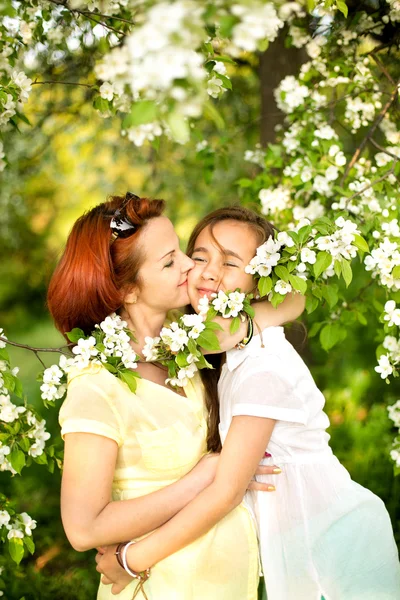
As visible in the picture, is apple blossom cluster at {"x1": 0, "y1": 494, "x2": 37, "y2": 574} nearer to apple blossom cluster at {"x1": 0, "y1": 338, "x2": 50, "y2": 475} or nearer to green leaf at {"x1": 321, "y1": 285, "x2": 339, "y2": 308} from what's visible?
apple blossom cluster at {"x1": 0, "y1": 338, "x2": 50, "y2": 475}

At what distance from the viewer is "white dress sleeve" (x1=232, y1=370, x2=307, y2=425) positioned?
2.09 meters

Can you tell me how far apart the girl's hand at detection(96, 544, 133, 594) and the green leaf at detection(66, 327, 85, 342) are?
0.66m

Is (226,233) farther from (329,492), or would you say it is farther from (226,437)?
(329,492)

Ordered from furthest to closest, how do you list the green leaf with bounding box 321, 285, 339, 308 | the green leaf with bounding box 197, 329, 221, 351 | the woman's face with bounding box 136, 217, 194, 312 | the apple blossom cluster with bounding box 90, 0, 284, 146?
1. the green leaf with bounding box 321, 285, 339, 308
2. the woman's face with bounding box 136, 217, 194, 312
3. the green leaf with bounding box 197, 329, 221, 351
4. the apple blossom cluster with bounding box 90, 0, 284, 146

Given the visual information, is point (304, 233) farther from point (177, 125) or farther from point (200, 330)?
point (177, 125)

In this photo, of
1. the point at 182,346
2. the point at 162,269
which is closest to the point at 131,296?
the point at 162,269

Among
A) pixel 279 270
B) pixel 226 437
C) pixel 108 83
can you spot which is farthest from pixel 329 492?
pixel 108 83

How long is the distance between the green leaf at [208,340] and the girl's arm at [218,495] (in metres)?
0.26

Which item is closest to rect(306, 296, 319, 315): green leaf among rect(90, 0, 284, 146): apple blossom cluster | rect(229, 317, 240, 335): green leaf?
rect(229, 317, 240, 335): green leaf

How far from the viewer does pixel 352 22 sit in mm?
3260

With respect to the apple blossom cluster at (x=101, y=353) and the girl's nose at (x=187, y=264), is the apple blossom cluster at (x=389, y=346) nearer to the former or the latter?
the girl's nose at (x=187, y=264)

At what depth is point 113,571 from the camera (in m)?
2.19

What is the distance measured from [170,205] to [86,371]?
190 inches

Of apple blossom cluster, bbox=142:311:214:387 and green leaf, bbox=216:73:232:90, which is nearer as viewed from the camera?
apple blossom cluster, bbox=142:311:214:387
